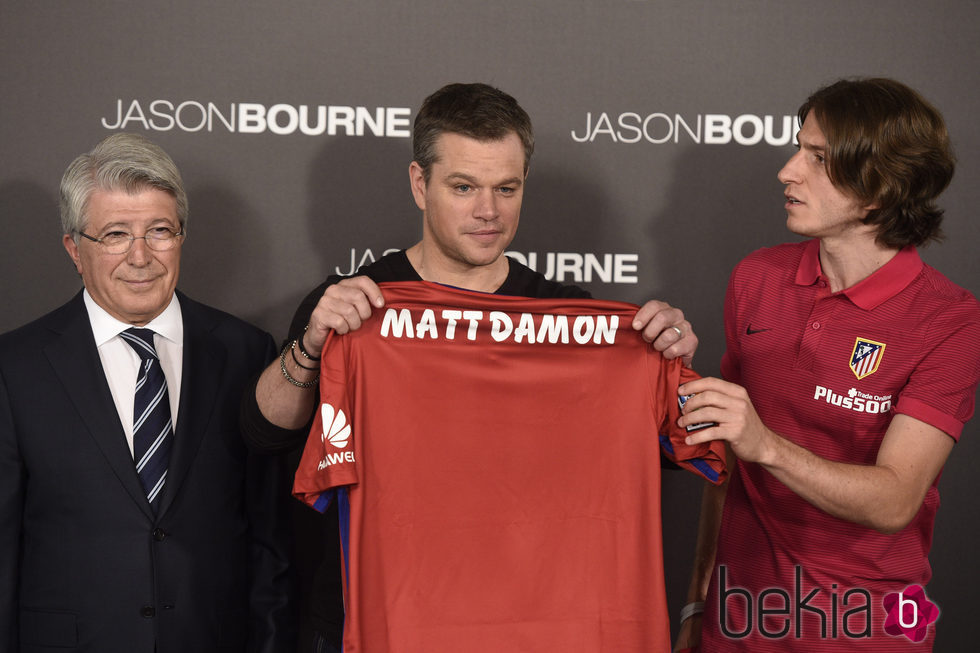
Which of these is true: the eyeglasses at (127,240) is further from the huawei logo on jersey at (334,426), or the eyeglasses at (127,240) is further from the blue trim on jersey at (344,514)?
the blue trim on jersey at (344,514)

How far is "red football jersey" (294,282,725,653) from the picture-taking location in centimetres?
176

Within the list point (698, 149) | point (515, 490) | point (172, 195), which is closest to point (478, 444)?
point (515, 490)

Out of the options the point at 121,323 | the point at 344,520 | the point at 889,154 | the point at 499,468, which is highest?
the point at 889,154

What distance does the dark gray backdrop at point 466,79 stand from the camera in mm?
2688

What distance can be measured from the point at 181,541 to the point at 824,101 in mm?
1698

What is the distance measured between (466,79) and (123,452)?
1.56 metres

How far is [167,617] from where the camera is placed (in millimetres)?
1850

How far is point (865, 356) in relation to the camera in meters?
1.83

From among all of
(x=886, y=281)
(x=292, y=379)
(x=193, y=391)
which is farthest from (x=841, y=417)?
(x=193, y=391)

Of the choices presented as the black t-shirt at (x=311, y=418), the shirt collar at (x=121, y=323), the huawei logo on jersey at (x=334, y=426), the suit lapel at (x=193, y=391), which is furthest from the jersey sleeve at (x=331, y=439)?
the shirt collar at (x=121, y=323)

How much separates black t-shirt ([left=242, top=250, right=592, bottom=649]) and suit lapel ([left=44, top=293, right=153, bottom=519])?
0.25m

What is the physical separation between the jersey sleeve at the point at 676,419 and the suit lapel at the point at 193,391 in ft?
3.30

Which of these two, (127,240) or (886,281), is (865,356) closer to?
(886,281)

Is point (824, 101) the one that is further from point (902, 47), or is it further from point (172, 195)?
point (172, 195)
